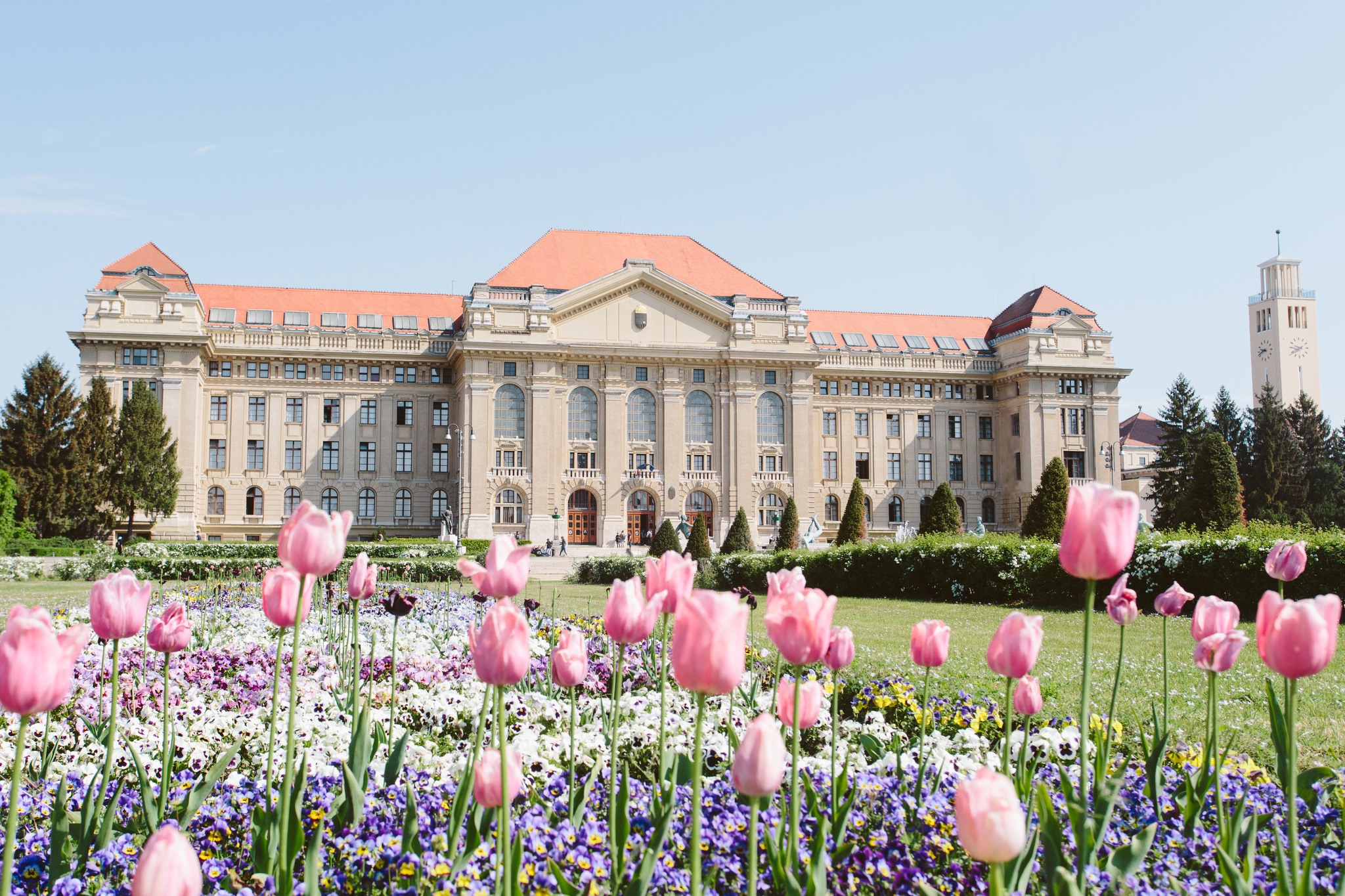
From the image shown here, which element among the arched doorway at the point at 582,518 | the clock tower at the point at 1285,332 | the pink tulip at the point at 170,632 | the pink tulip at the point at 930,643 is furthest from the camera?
the clock tower at the point at 1285,332

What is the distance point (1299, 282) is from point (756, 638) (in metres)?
90.7

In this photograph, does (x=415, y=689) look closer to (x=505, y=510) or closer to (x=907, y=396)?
(x=505, y=510)

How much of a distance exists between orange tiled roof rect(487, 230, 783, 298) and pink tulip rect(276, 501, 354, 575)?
151ft

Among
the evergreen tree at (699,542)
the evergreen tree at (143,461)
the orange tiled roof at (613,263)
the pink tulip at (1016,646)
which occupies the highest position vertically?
the orange tiled roof at (613,263)

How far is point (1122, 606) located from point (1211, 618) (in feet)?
1.57

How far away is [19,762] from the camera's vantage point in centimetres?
181

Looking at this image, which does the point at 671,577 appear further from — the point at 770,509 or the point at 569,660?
the point at 770,509

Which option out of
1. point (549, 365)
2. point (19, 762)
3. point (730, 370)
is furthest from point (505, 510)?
point (19, 762)

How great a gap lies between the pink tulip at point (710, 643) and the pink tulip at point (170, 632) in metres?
2.32

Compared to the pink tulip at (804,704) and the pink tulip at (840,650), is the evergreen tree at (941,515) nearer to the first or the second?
the pink tulip at (840,650)

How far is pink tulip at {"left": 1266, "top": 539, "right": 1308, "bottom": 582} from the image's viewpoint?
367 cm

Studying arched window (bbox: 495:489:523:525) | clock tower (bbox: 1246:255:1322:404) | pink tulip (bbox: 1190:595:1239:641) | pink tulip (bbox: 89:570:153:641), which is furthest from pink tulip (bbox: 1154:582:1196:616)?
clock tower (bbox: 1246:255:1322:404)

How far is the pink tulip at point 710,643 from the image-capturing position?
5.85ft

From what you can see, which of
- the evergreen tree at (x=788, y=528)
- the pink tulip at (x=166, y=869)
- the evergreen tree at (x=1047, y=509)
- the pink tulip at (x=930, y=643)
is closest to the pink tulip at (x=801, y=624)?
the pink tulip at (x=930, y=643)
